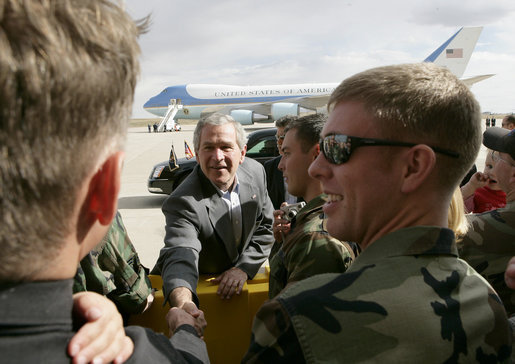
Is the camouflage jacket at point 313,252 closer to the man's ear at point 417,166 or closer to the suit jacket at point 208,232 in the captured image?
the man's ear at point 417,166

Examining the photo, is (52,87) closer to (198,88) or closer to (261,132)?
(261,132)

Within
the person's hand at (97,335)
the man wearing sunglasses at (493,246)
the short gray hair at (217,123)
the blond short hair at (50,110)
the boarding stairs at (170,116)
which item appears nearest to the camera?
the blond short hair at (50,110)

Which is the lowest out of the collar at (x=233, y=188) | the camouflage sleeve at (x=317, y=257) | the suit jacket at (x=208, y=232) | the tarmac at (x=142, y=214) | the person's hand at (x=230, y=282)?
the tarmac at (x=142, y=214)

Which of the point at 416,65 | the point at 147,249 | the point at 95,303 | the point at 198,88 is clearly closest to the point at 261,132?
the point at 147,249

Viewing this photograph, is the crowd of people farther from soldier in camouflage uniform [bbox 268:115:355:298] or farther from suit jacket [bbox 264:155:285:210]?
suit jacket [bbox 264:155:285:210]

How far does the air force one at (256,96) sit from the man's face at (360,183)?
36.6 metres

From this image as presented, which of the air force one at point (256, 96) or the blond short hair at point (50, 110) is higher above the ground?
the blond short hair at point (50, 110)

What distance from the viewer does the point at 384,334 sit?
38.4 inches

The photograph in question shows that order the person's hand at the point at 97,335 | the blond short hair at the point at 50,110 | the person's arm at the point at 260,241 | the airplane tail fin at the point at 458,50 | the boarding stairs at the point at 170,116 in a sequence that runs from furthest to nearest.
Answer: the airplane tail fin at the point at 458,50 < the boarding stairs at the point at 170,116 < the person's arm at the point at 260,241 < the person's hand at the point at 97,335 < the blond short hair at the point at 50,110

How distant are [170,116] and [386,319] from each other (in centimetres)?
4110

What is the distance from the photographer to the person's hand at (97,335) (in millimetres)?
714

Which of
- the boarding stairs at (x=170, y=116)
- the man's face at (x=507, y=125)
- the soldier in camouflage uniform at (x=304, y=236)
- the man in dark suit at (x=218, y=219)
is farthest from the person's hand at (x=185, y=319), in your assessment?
the boarding stairs at (x=170, y=116)

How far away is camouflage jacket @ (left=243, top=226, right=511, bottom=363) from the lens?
0.97 m

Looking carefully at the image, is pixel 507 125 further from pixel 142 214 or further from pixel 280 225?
pixel 142 214
